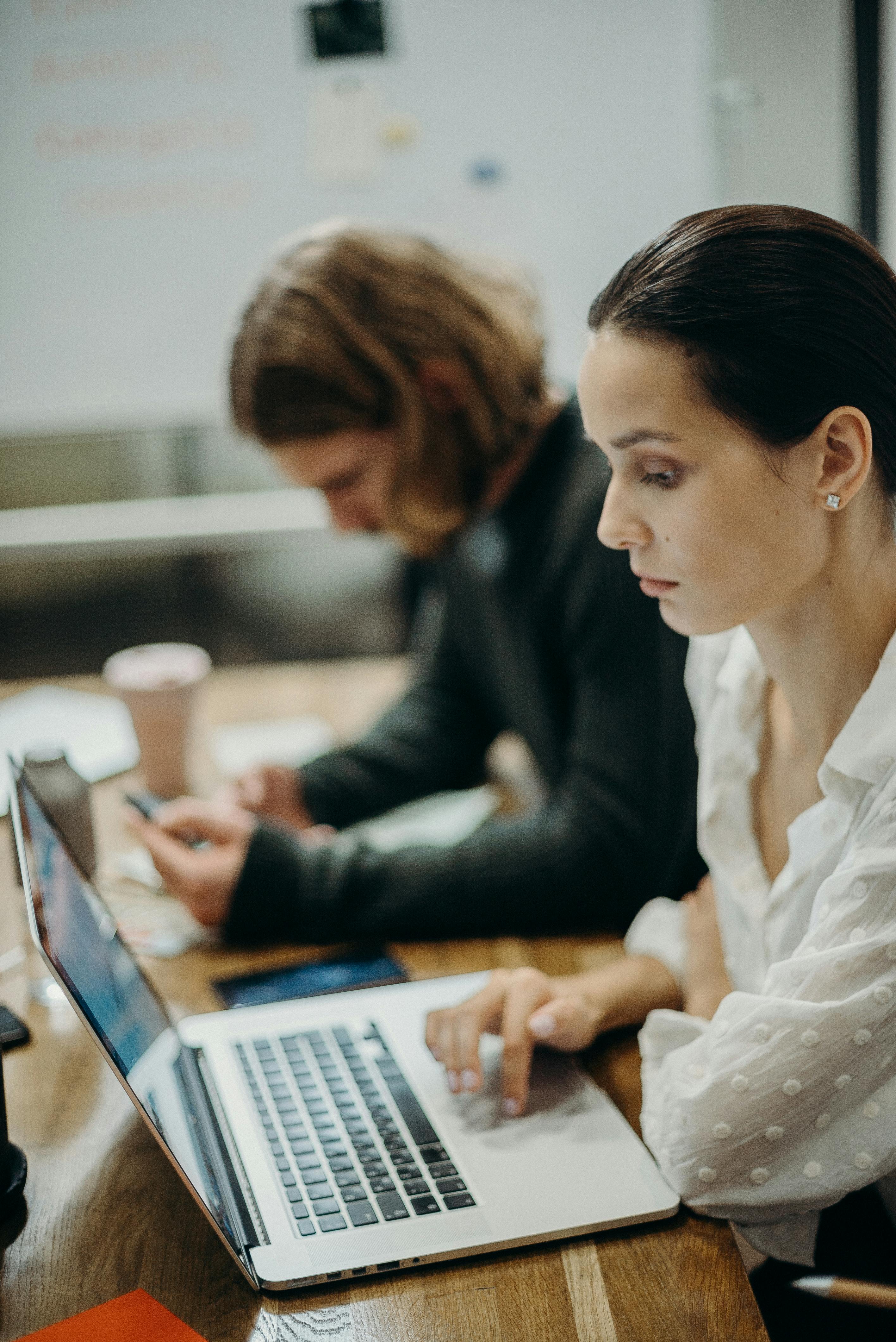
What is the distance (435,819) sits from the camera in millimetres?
1321

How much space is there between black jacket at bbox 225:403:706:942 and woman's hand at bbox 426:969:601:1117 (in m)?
0.20

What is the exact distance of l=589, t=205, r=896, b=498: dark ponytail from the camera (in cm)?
63

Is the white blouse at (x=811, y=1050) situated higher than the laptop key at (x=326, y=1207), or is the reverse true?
the white blouse at (x=811, y=1050)

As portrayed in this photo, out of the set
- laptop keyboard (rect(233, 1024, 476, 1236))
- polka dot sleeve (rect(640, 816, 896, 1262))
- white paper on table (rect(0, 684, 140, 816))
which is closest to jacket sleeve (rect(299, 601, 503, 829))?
white paper on table (rect(0, 684, 140, 816))

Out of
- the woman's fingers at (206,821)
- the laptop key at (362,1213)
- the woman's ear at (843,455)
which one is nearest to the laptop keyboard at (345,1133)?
the laptop key at (362,1213)

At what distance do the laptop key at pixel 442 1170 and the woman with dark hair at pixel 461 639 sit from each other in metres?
0.32

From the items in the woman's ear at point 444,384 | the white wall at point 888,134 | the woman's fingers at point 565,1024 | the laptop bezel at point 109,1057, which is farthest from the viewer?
the white wall at point 888,134

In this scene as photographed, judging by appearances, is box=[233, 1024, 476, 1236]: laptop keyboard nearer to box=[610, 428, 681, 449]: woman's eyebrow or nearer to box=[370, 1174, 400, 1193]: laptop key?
box=[370, 1174, 400, 1193]: laptop key

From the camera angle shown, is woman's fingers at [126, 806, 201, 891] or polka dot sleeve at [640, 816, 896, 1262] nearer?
polka dot sleeve at [640, 816, 896, 1262]

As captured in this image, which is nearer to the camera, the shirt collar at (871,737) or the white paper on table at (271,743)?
the shirt collar at (871,737)

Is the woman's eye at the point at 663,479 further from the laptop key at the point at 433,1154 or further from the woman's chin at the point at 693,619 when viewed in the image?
the laptop key at the point at 433,1154

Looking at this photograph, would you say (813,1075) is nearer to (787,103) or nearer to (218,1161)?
(218,1161)

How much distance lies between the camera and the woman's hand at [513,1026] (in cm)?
77

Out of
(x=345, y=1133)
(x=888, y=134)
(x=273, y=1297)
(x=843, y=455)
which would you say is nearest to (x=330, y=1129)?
(x=345, y=1133)
